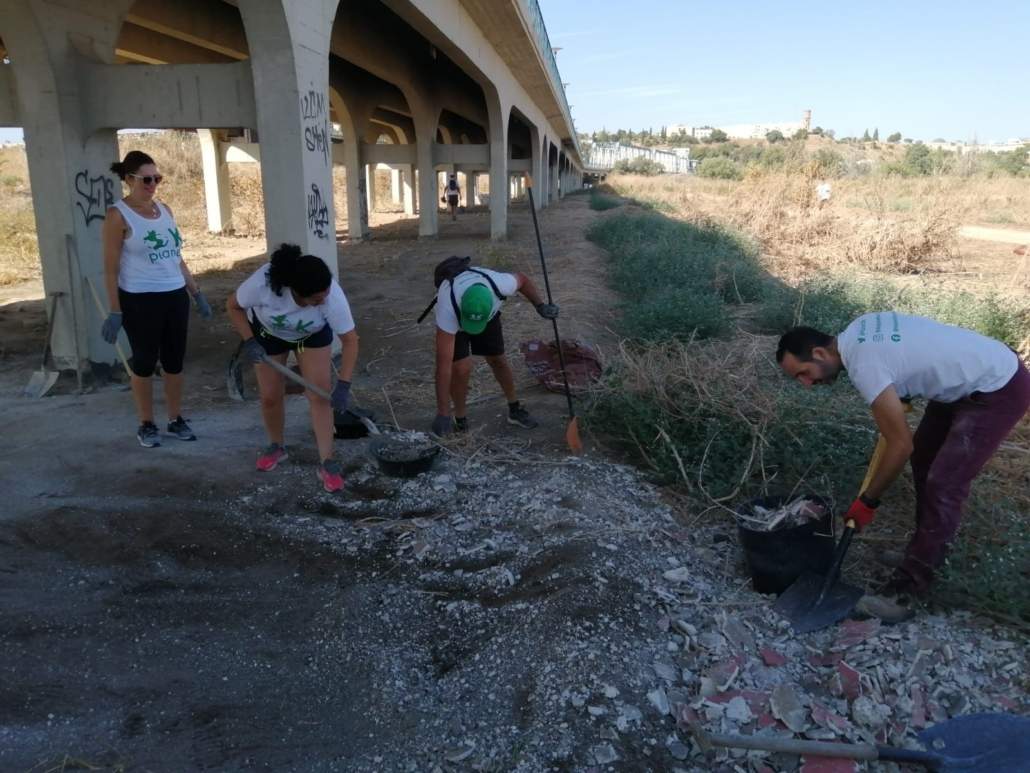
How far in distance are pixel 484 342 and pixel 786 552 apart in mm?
2573

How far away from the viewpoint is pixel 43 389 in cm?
652

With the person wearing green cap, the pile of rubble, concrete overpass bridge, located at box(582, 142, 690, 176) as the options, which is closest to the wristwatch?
the pile of rubble

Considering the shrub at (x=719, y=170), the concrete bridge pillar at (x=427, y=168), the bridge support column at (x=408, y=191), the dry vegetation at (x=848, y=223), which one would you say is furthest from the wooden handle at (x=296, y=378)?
the shrub at (x=719, y=170)


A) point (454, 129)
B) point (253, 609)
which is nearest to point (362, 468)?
point (253, 609)

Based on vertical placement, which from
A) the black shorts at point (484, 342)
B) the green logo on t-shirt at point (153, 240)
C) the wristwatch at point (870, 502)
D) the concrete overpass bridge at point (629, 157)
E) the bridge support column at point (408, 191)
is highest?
the concrete overpass bridge at point (629, 157)

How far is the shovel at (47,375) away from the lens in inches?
254

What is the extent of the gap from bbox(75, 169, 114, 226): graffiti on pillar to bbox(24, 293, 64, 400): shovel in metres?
0.74

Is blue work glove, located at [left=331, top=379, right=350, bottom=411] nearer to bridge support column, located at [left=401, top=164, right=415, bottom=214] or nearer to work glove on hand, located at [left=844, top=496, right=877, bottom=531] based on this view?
work glove on hand, located at [left=844, top=496, right=877, bottom=531]

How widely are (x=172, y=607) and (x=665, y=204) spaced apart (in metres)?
Answer: 24.1

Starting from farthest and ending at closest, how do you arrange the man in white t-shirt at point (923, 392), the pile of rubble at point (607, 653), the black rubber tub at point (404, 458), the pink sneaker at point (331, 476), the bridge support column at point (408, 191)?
the bridge support column at point (408, 191), the black rubber tub at point (404, 458), the pink sneaker at point (331, 476), the man in white t-shirt at point (923, 392), the pile of rubble at point (607, 653)

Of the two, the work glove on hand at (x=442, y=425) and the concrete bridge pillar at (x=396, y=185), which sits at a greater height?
the concrete bridge pillar at (x=396, y=185)

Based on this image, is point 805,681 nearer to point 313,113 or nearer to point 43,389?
point 313,113

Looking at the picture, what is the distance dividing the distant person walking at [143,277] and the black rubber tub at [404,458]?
5.01 ft

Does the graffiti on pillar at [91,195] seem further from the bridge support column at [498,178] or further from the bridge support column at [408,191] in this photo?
the bridge support column at [408,191]
